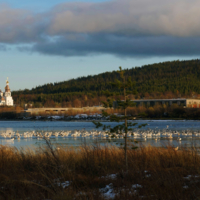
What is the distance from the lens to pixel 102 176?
33.1 ft

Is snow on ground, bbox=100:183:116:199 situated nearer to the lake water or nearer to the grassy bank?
the grassy bank

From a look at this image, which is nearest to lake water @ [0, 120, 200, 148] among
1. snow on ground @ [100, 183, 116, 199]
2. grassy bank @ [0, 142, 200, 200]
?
grassy bank @ [0, 142, 200, 200]

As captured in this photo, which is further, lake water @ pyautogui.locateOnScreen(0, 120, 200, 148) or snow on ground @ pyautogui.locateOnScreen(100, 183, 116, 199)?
lake water @ pyautogui.locateOnScreen(0, 120, 200, 148)

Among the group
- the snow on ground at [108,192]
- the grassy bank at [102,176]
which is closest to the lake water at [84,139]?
the grassy bank at [102,176]

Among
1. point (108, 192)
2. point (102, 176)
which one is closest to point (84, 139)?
point (102, 176)

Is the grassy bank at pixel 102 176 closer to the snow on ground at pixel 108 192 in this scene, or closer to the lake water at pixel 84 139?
the snow on ground at pixel 108 192

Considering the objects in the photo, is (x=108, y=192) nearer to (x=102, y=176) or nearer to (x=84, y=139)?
(x=102, y=176)

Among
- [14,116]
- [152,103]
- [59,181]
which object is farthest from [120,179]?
[14,116]

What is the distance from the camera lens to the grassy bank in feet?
28.3

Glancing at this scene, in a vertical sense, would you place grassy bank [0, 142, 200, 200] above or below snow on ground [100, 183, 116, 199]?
above

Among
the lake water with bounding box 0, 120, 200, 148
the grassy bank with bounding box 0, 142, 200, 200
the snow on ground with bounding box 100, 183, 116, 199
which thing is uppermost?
the grassy bank with bounding box 0, 142, 200, 200

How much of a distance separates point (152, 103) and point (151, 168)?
456 feet

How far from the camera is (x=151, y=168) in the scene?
10633mm

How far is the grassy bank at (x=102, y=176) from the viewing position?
8.62 meters
